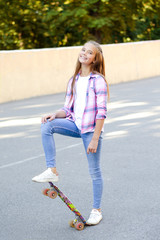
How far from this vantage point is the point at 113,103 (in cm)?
1376

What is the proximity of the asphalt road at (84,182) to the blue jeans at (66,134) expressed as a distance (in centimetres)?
39

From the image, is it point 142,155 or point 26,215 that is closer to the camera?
point 26,215

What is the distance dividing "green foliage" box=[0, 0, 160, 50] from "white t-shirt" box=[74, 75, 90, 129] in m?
25.8

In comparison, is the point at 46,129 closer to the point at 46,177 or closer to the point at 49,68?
the point at 46,177

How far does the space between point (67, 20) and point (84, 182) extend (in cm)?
2591

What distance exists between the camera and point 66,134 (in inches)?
173

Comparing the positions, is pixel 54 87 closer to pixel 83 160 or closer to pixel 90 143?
pixel 83 160

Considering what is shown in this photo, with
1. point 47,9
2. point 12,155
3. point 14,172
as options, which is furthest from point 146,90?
point 47,9

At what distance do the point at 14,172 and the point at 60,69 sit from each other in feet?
37.8

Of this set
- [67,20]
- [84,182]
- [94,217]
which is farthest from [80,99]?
[67,20]

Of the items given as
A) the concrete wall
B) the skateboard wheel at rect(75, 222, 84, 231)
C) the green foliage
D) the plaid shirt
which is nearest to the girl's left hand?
the plaid shirt

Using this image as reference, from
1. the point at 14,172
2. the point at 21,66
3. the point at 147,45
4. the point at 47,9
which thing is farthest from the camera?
the point at 47,9

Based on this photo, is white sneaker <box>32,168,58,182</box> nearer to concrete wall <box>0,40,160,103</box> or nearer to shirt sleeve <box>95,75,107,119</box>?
shirt sleeve <box>95,75,107,119</box>

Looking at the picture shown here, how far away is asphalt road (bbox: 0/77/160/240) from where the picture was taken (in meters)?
4.53
